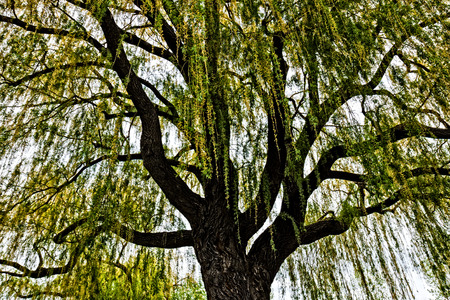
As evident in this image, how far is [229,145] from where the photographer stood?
2.13 meters

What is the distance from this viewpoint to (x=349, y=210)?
230 centimetres

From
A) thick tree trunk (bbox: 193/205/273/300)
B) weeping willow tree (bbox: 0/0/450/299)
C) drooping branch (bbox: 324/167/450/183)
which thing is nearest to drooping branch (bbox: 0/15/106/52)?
weeping willow tree (bbox: 0/0/450/299)

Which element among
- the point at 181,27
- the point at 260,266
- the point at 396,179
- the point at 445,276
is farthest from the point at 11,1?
the point at 445,276

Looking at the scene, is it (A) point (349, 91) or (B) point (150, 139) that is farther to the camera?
(B) point (150, 139)

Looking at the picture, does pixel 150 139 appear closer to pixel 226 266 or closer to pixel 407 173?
pixel 226 266

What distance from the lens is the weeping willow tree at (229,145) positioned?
5.84 feet

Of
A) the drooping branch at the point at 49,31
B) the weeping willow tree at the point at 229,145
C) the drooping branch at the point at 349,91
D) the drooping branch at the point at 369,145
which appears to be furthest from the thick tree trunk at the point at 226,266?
the drooping branch at the point at 49,31

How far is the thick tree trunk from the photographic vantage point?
77.8 inches

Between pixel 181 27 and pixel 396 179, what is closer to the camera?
pixel 181 27

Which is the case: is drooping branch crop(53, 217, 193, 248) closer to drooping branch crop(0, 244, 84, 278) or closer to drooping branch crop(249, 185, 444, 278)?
drooping branch crop(0, 244, 84, 278)

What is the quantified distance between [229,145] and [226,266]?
0.74 metres

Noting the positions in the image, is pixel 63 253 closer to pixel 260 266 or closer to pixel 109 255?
pixel 109 255

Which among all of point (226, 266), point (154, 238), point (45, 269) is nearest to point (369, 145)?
point (226, 266)

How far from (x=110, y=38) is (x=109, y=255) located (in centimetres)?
136
